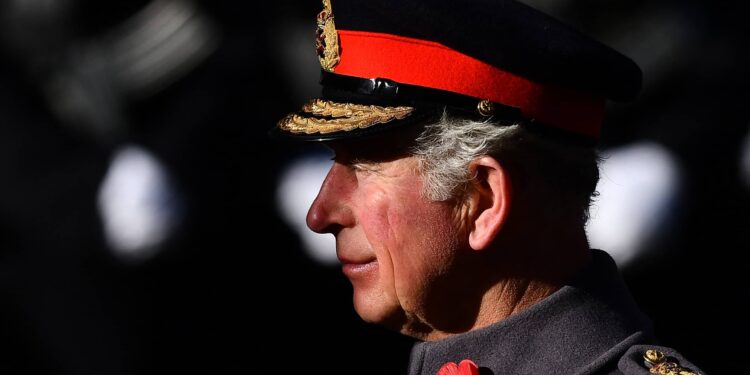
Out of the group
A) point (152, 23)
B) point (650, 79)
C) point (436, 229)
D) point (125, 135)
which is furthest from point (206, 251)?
point (436, 229)

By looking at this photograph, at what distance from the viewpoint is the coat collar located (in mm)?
1530

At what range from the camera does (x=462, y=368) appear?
1.55m

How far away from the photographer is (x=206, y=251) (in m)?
3.21

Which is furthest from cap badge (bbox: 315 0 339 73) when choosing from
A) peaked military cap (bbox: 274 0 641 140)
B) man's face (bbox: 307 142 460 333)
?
man's face (bbox: 307 142 460 333)

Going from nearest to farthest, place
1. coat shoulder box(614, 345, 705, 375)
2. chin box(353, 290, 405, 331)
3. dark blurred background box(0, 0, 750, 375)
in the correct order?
coat shoulder box(614, 345, 705, 375) → chin box(353, 290, 405, 331) → dark blurred background box(0, 0, 750, 375)

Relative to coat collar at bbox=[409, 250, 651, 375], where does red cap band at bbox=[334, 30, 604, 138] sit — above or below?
above

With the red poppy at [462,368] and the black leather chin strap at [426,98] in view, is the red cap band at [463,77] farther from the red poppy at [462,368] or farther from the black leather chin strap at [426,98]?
the red poppy at [462,368]

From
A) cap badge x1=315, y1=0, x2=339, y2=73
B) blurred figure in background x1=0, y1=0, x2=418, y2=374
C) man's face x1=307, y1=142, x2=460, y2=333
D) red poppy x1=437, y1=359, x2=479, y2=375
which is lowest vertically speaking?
blurred figure in background x1=0, y1=0, x2=418, y2=374

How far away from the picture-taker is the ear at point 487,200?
1533mm

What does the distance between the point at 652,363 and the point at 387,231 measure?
1.41 feet

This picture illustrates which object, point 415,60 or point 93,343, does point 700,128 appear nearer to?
point 415,60

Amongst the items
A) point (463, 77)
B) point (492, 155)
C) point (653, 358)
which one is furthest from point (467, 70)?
point (653, 358)

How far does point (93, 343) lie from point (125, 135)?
0.65 meters

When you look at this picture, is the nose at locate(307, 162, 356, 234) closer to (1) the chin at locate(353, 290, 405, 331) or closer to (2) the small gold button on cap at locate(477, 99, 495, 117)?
(1) the chin at locate(353, 290, 405, 331)
